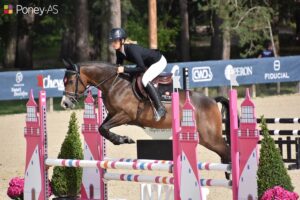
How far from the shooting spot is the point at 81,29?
126 feet

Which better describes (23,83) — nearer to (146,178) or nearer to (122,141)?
(122,141)

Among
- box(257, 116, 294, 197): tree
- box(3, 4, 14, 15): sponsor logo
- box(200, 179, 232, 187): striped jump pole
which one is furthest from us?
box(3, 4, 14, 15): sponsor logo

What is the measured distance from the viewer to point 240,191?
8195mm

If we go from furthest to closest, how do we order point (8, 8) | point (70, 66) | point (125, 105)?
1. point (8, 8)
2. point (125, 105)
3. point (70, 66)

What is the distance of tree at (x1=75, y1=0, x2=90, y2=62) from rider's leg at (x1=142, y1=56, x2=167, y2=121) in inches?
1006

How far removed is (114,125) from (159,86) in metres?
0.93

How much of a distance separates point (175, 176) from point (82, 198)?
1.97 m

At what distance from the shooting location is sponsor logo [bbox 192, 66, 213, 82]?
24688mm

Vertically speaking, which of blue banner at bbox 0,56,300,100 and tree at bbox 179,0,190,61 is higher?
tree at bbox 179,0,190,61

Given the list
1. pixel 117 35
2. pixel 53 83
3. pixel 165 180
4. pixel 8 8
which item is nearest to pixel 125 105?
pixel 117 35

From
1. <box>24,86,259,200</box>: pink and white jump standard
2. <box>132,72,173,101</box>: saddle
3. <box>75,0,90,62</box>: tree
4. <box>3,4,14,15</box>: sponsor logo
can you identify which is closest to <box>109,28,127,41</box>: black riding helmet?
<box>132,72,173,101</box>: saddle

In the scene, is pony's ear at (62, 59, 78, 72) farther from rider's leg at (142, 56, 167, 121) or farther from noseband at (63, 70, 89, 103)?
rider's leg at (142, 56, 167, 121)

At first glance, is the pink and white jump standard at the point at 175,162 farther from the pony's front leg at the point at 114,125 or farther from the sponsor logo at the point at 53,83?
the sponsor logo at the point at 53,83

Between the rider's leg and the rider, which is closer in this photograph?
the rider
